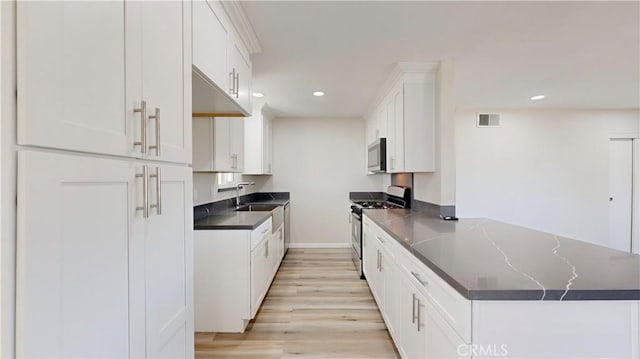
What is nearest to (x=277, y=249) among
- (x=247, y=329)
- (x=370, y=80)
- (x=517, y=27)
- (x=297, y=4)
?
(x=247, y=329)

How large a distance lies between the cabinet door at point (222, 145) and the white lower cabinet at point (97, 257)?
4.85 feet

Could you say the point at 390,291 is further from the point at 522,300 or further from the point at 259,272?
the point at 522,300

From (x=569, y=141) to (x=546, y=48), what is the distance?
10.7ft

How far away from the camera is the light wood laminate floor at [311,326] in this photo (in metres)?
2.28

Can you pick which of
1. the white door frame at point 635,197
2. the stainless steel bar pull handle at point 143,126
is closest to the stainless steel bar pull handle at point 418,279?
the stainless steel bar pull handle at point 143,126

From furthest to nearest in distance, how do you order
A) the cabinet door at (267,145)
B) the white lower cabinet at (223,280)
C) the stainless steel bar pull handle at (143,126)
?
the cabinet door at (267,145)
the white lower cabinet at (223,280)
the stainless steel bar pull handle at (143,126)

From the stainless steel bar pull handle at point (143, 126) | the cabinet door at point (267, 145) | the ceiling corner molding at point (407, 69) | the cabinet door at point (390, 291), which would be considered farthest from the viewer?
the cabinet door at point (267, 145)

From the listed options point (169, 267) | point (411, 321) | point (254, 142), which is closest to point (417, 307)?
point (411, 321)

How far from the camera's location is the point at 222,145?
276 centimetres

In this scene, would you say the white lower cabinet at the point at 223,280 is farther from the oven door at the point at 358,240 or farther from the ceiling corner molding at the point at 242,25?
the oven door at the point at 358,240

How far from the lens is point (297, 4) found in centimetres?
196

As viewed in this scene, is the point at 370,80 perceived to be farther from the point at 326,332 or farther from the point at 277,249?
the point at 326,332

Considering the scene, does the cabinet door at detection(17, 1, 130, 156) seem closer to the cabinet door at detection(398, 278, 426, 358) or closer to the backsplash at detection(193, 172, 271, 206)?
the cabinet door at detection(398, 278, 426, 358)

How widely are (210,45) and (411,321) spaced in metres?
1.88
